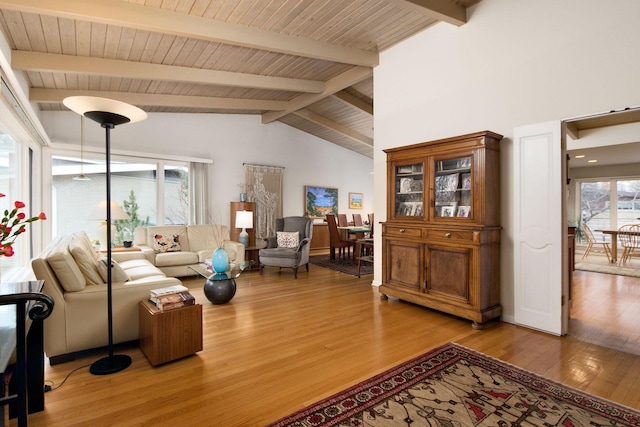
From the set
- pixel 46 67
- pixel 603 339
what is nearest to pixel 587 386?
pixel 603 339

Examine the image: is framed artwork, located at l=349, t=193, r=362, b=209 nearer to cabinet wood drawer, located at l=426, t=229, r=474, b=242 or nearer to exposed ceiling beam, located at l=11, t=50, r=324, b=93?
exposed ceiling beam, located at l=11, t=50, r=324, b=93

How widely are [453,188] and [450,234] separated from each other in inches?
21.1

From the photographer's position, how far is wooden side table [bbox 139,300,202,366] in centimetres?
249

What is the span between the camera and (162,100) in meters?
5.50

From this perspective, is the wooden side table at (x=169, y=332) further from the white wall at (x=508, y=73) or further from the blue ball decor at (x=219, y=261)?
the white wall at (x=508, y=73)

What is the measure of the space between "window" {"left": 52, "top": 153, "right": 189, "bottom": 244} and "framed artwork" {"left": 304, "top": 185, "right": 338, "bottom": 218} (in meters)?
3.18

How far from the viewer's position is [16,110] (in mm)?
3635

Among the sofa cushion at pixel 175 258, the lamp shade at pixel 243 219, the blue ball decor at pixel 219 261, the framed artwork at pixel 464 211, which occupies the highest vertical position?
the framed artwork at pixel 464 211

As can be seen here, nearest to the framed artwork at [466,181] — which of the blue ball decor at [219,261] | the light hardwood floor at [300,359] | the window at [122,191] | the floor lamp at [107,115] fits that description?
the light hardwood floor at [300,359]

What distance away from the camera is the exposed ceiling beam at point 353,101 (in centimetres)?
641

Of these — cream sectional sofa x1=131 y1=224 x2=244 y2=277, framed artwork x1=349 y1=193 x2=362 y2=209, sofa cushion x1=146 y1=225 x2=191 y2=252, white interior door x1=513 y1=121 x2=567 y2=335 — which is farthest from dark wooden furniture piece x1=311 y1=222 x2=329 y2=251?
white interior door x1=513 y1=121 x2=567 y2=335

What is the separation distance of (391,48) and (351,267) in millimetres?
4121

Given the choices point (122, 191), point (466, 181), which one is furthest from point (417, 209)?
point (122, 191)

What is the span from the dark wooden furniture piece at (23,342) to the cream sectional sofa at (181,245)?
3.25 metres
